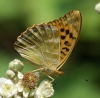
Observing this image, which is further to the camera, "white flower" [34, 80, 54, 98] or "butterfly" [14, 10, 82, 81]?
"butterfly" [14, 10, 82, 81]

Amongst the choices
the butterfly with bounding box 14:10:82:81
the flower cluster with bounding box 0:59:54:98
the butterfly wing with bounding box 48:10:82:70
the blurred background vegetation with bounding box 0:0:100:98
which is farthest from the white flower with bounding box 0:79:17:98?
the blurred background vegetation with bounding box 0:0:100:98

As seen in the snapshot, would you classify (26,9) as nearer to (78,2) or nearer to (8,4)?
(8,4)

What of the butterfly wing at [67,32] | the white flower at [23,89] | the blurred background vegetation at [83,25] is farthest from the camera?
the blurred background vegetation at [83,25]

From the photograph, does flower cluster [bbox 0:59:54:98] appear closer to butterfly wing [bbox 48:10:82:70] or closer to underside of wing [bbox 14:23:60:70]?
underside of wing [bbox 14:23:60:70]

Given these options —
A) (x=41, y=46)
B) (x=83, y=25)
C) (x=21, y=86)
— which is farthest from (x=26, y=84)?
(x=83, y=25)

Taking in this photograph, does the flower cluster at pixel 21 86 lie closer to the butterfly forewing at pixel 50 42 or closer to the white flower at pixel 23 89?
the white flower at pixel 23 89

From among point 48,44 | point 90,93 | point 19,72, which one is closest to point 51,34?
point 48,44

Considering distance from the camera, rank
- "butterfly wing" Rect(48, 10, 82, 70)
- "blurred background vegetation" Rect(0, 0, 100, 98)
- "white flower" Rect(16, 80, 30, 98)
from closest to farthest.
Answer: "white flower" Rect(16, 80, 30, 98)
"butterfly wing" Rect(48, 10, 82, 70)
"blurred background vegetation" Rect(0, 0, 100, 98)

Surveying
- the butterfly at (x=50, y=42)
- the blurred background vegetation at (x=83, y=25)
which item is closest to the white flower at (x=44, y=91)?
the butterfly at (x=50, y=42)

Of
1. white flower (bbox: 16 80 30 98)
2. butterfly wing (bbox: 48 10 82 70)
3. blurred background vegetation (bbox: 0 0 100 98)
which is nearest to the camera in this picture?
white flower (bbox: 16 80 30 98)
